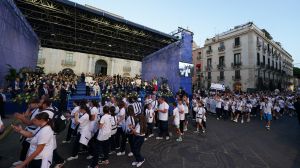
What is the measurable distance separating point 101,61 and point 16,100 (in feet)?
72.1

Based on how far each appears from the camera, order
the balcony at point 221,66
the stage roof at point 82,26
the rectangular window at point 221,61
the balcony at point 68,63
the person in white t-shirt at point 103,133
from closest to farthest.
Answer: the person in white t-shirt at point 103,133 → the stage roof at point 82,26 → the balcony at point 68,63 → the balcony at point 221,66 → the rectangular window at point 221,61

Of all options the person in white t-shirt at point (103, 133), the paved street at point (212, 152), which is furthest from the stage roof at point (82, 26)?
the person in white t-shirt at point (103, 133)

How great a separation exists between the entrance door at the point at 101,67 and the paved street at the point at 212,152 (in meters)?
25.1

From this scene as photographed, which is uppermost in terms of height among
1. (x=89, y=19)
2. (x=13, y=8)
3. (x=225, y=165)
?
(x=89, y=19)

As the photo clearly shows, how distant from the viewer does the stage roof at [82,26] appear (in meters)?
12.1

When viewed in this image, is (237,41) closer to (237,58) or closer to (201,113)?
(237,58)

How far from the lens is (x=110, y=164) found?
4555mm

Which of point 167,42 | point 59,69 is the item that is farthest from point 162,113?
point 59,69

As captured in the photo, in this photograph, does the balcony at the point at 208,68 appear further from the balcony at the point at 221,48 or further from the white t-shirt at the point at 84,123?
the white t-shirt at the point at 84,123

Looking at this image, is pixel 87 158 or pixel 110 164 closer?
pixel 110 164

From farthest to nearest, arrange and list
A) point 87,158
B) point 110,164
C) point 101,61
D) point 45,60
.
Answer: point 101,61, point 45,60, point 87,158, point 110,164

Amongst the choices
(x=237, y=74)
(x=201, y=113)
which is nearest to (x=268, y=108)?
A: (x=201, y=113)

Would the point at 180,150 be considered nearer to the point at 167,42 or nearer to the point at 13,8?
the point at 13,8

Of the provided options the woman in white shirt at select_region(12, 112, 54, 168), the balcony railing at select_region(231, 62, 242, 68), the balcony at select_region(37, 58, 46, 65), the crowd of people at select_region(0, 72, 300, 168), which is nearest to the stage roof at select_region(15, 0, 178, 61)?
the balcony at select_region(37, 58, 46, 65)
